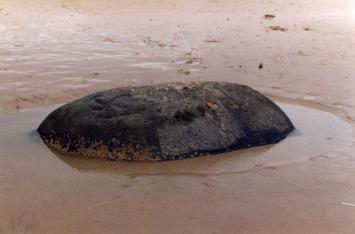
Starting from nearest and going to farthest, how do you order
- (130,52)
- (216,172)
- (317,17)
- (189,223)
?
(189,223) → (216,172) → (130,52) → (317,17)

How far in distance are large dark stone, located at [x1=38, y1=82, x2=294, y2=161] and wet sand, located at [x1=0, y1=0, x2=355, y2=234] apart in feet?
0.37

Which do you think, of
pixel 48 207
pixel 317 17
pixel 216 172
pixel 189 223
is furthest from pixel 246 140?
pixel 317 17

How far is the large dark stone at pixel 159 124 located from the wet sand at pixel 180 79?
0.11 metres

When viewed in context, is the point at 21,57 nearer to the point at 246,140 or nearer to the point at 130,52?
the point at 130,52

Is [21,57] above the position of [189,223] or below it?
above

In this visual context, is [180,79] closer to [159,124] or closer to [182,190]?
[159,124]

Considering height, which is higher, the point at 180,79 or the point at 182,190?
the point at 180,79

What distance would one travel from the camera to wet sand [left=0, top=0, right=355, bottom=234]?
3.39 meters

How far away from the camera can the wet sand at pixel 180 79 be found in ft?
11.1

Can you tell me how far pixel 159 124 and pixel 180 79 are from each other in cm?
252

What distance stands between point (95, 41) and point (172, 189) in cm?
549

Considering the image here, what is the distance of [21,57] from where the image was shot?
756 centimetres

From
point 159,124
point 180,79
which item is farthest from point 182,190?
point 180,79

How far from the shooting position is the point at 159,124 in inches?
168
